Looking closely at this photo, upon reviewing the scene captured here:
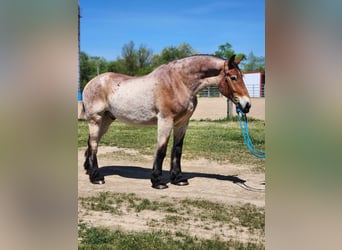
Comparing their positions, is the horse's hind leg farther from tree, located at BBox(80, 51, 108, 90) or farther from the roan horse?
tree, located at BBox(80, 51, 108, 90)

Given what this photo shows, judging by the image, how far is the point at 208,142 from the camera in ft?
25.6

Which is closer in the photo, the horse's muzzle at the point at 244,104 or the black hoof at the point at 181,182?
the horse's muzzle at the point at 244,104

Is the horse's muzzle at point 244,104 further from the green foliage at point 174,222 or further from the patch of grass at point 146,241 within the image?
the patch of grass at point 146,241

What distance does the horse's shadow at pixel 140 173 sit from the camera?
16.0ft

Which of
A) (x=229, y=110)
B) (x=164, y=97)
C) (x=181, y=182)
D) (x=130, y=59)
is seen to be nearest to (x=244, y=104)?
(x=164, y=97)

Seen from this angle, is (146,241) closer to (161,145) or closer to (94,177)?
(161,145)

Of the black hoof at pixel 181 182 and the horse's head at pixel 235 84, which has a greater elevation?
the horse's head at pixel 235 84

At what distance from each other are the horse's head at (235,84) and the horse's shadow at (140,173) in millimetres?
1251

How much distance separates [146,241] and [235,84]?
86.5 inches

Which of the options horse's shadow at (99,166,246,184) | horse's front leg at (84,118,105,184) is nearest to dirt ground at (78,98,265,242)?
horse's shadow at (99,166,246,184)

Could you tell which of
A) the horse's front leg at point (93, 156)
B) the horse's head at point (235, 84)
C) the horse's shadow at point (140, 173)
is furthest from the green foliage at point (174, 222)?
the horse's head at point (235, 84)

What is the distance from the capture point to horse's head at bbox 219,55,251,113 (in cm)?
398
